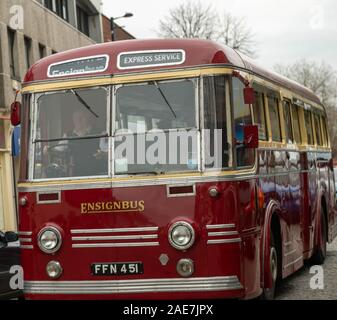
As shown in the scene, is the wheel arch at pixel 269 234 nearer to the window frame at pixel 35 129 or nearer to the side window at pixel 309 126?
the window frame at pixel 35 129

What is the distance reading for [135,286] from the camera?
26.4 feet

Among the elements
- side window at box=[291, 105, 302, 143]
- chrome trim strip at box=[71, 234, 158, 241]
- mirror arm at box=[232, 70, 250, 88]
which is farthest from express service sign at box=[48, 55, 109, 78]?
side window at box=[291, 105, 302, 143]

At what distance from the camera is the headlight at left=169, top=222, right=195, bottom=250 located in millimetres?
7910

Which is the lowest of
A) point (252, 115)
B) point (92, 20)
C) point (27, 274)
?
point (27, 274)

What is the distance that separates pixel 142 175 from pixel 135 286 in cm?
112

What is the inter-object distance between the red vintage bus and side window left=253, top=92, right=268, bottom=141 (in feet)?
1.44

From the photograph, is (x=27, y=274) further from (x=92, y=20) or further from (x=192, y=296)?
(x=92, y=20)

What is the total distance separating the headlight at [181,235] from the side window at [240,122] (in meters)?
0.86

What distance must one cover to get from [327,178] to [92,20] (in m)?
26.4

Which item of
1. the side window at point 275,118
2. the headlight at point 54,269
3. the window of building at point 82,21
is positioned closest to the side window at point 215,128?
the headlight at point 54,269

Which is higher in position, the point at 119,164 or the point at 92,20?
the point at 92,20

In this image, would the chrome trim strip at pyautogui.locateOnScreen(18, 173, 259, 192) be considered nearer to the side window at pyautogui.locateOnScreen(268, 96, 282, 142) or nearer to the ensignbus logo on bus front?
the ensignbus logo on bus front
